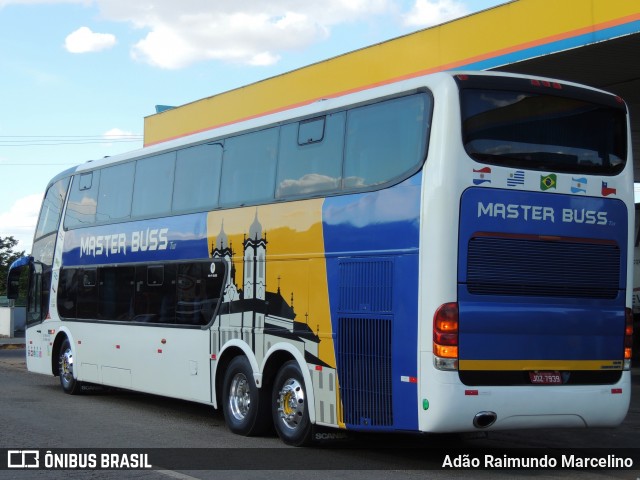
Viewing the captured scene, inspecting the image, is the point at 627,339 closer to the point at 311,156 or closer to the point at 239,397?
the point at 311,156

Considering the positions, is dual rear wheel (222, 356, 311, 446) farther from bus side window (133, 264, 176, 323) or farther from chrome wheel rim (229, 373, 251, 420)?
bus side window (133, 264, 176, 323)

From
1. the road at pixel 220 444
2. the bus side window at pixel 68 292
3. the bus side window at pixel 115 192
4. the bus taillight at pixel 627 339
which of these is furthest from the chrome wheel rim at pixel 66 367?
the bus taillight at pixel 627 339

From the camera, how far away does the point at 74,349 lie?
1758 centimetres

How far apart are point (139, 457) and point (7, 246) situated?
242 feet

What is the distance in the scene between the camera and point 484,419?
9617 millimetres

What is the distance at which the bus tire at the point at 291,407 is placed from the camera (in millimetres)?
11367

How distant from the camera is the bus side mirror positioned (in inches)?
758

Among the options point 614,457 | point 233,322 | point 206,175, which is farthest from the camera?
point 206,175

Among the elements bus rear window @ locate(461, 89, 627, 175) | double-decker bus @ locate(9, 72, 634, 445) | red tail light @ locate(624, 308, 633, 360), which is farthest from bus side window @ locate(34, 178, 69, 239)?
red tail light @ locate(624, 308, 633, 360)

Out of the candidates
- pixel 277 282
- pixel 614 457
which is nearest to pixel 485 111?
pixel 277 282

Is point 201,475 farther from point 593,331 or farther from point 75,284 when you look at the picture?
point 75,284

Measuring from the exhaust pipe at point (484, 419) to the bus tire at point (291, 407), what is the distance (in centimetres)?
227

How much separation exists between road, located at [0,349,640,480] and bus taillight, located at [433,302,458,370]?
45.4 inches

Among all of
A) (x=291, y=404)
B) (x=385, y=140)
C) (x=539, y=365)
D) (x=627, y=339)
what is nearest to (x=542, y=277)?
(x=539, y=365)
